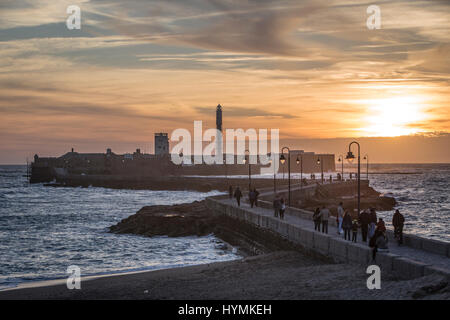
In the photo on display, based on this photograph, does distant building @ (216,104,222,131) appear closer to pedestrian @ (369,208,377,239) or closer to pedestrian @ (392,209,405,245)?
pedestrian @ (392,209,405,245)

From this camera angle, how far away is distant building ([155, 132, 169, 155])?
560ft

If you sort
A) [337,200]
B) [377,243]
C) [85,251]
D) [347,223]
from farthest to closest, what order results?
[337,200] → [85,251] → [347,223] → [377,243]

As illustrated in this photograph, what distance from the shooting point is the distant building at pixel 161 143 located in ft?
→ 560

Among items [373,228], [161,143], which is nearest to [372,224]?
[373,228]

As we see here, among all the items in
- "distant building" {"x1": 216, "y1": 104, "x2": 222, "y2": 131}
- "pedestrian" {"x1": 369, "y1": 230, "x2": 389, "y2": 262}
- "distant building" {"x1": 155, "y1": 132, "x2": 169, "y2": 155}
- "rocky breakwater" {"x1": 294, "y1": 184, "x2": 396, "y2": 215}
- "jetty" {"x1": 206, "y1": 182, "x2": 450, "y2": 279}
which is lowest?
"rocky breakwater" {"x1": 294, "y1": 184, "x2": 396, "y2": 215}

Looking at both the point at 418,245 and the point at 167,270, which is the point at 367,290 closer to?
the point at 418,245

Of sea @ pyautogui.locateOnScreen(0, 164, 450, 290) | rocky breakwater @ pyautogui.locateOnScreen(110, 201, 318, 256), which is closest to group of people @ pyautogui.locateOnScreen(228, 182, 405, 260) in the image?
rocky breakwater @ pyautogui.locateOnScreen(110, 201, 318, 256)

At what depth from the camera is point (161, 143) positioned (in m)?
171

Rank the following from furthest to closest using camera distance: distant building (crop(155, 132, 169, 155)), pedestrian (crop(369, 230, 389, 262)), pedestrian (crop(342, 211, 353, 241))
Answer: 1. distant building (crop(155, 132, 169, 155))
2. pedestrian (crop(342, 211, 353, 241))
3. pedestrian (crop(369, 230, 389, 262))

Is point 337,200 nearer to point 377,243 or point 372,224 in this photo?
point 372,224

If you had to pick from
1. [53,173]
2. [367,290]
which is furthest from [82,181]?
[367,290]

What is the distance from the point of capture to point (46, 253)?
28.7 meters

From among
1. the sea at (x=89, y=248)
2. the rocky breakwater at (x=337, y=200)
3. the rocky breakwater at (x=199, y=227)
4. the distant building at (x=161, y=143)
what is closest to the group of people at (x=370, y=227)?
the rocky breakwater at (x=199, y=227)
